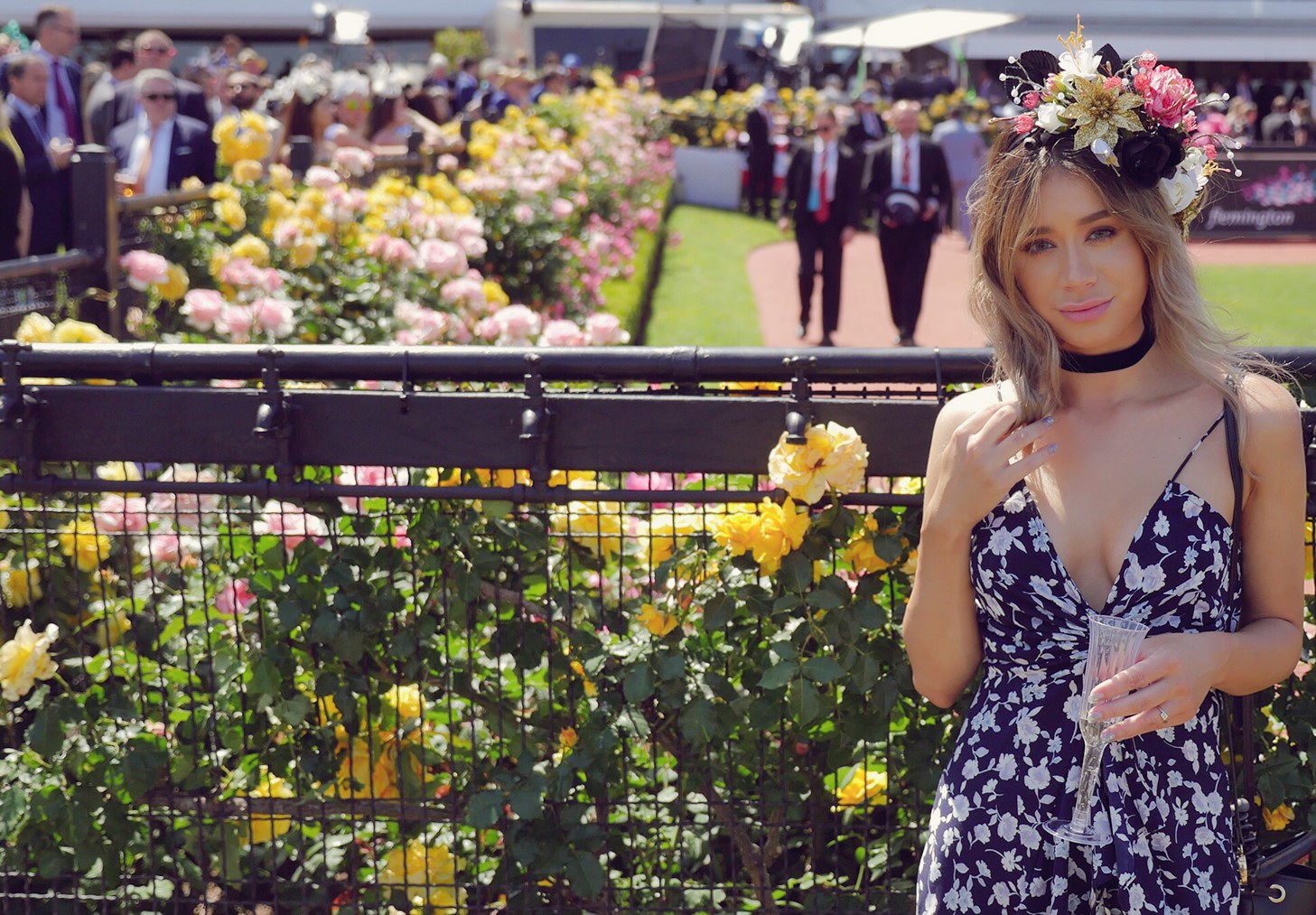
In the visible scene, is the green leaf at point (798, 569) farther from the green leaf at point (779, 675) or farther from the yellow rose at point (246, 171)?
the yellow rose at point (246, 171)

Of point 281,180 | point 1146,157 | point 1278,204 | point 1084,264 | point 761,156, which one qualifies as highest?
point 1146,157

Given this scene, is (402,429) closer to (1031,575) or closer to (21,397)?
(21,397)

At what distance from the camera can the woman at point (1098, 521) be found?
1.79m

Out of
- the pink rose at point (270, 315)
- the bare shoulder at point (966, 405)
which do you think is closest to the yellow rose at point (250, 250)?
the pink rose at point (270, 315)

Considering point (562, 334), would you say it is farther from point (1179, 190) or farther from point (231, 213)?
point (231, 213)

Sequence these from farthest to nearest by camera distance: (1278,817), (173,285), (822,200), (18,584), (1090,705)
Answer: (822,200) < (173,285) < (18,584) < (1278,817) < (1090,705)

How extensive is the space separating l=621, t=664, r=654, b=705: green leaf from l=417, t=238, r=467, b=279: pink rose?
341 cm

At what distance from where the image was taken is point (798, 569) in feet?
7.47

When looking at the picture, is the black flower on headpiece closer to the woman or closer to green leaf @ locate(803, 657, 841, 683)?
the woman

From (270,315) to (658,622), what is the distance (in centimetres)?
279

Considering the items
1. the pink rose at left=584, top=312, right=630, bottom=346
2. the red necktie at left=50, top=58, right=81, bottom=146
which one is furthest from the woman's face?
the red necktie at left=50, top=58, right=81, bottom=146

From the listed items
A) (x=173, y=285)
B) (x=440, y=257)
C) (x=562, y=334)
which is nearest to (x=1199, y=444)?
(x=562, y=334)

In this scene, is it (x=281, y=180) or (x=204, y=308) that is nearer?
(x=204, y=308)

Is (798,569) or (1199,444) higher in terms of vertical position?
(1199,444)
